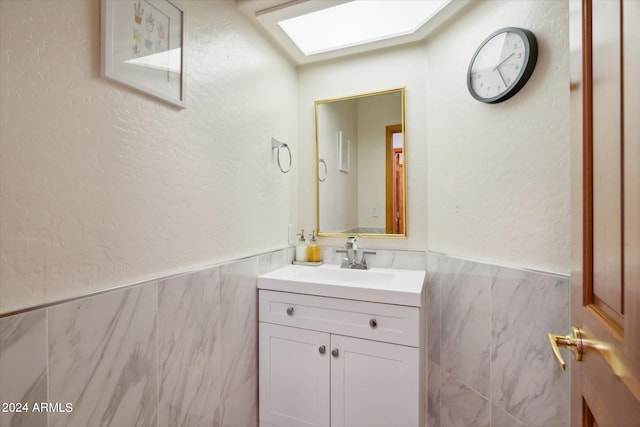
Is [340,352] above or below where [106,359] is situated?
below

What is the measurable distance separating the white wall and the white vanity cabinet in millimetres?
562

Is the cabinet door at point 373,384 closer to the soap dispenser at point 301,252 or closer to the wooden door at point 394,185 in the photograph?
the soap dispenser at point 301,252

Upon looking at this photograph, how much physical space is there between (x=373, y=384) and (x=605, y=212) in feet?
3.69

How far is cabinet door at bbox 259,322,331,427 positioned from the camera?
4.45ft

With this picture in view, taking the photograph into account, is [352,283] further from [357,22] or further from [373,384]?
[357,22]

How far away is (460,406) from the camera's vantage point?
1.44 meters

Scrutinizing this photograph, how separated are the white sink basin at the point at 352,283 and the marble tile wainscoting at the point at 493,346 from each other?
0.23 m

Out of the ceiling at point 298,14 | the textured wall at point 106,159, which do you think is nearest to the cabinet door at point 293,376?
the textured wall at point 106,159

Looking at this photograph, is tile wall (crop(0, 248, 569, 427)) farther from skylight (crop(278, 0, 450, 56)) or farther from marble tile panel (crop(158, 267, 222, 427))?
skylight (crop(278, 0, 450, 56))

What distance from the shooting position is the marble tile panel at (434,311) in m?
1.56

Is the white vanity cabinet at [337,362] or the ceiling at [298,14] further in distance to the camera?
the ceiling at [298,14]

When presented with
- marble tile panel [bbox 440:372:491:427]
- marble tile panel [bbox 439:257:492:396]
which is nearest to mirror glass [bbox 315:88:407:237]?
marble tile panel [bbox 439:257:492:396]

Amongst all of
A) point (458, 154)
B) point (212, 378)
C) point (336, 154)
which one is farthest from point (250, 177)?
point (458, 154)

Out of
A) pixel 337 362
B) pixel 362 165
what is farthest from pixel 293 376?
pixel 362 165
